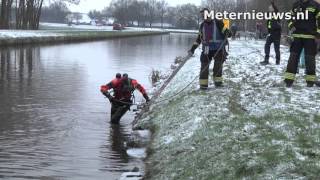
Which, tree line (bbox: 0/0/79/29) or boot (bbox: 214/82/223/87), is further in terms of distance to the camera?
tree line (bbox: 0/0/79/29)

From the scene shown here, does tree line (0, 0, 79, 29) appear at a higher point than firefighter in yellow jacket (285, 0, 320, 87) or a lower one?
higher

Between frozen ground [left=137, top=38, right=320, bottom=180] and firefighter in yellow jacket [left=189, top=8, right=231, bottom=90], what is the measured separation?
A: 1.27 ft

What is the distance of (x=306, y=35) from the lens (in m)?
11.3

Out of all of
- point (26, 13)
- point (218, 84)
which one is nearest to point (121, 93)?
point (218, 84)

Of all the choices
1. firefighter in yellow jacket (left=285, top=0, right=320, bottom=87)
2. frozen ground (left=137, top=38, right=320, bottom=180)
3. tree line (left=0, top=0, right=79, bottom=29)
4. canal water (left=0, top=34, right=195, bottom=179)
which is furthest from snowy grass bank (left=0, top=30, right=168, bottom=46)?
firefighter in yellow jacket (left=285, top=0, right=320, bottom=87)

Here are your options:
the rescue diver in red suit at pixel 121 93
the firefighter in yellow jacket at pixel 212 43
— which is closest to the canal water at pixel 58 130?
the rescue diver in red suit at pixel 121 93

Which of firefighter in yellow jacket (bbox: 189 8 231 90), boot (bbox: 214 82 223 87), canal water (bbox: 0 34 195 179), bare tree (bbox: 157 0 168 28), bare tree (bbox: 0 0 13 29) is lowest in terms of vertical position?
canal water (bbox: 0 34 195 179)

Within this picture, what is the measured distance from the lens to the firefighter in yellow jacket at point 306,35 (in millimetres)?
11125

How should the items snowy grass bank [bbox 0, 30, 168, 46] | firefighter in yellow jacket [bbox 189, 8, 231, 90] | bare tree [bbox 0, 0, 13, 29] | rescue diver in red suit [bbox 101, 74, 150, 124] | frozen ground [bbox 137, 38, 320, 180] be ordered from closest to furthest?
1. frozen ground [bbox 137, 38, 320, 180]
2. firefighter in yellow jacket [bbox 189, 8, 231, 90]
3. rescue diver in red suit [bbox 101, 74, 150, 124]
4. snowy grass bank [bbox 0, 30, 168, 46]
5. bare tree [bbox 0, 0, 13, 29]

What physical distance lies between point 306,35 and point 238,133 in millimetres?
4221

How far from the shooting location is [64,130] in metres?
11.4

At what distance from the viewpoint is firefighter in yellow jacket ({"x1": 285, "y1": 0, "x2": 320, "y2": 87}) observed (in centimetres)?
1112

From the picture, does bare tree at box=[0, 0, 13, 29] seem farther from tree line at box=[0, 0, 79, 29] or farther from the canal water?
the canal water

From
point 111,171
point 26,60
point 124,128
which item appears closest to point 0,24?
point 26,60
